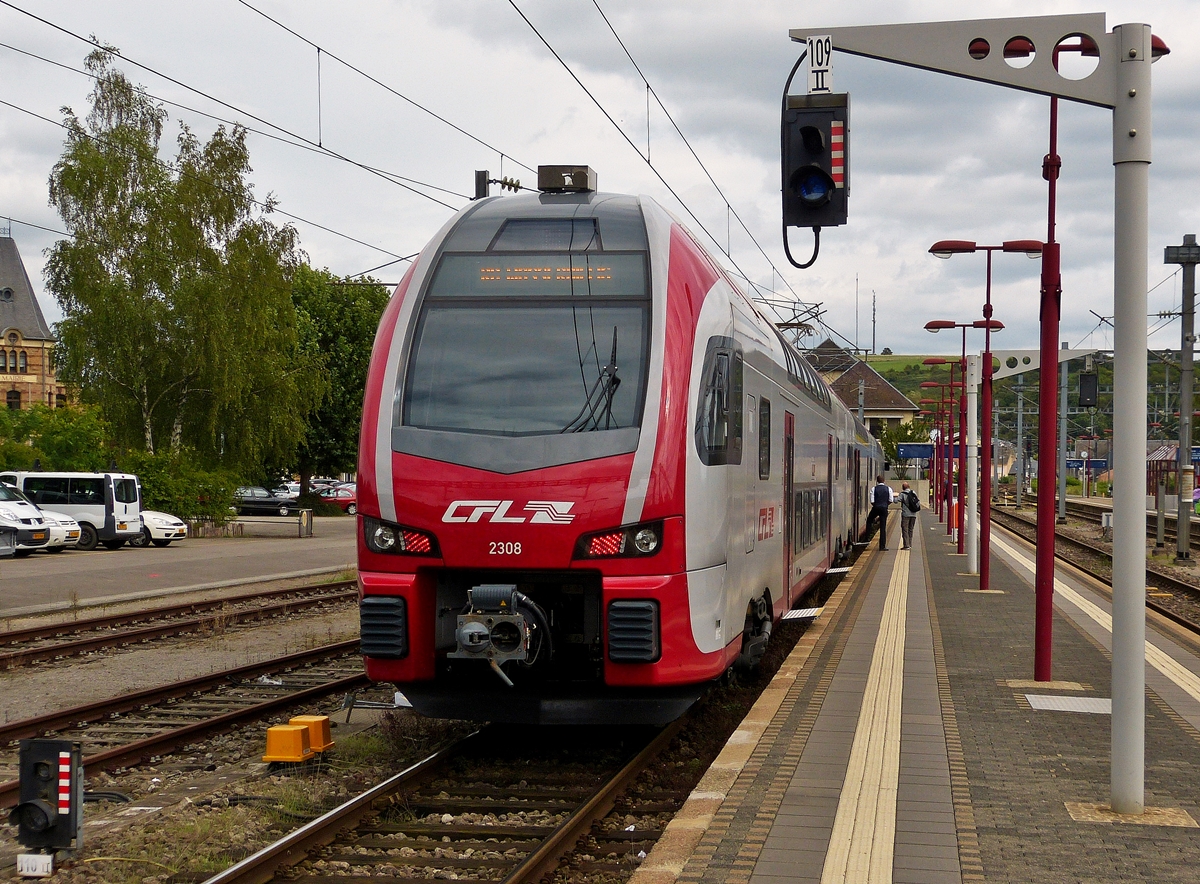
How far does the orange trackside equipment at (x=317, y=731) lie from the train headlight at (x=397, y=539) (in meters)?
1.34

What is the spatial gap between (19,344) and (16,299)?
371 cm

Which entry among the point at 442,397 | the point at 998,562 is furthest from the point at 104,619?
the point at 998,562

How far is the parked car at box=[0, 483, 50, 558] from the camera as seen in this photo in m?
28.3

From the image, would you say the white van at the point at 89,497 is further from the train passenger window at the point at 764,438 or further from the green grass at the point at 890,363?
the green grass at the point at 890,363

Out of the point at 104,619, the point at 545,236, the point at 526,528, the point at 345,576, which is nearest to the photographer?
the point at 526,528

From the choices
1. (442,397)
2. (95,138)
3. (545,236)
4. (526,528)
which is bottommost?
(526,528)

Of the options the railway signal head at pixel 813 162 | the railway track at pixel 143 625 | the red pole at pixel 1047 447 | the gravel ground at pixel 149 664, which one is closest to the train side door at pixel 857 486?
the railway track at pixel 143 625

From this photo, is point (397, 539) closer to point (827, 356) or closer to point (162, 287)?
point (162, 287)

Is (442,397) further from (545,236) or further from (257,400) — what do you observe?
(257,400)

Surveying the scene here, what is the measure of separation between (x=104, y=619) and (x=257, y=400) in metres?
27.0

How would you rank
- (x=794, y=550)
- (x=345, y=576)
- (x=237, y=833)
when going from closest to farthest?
(x=237, y=833) < (x=794, y=550) < (x=345, y=576)

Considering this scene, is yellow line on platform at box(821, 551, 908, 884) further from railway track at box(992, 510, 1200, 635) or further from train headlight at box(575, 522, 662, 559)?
railway track at box(992, 510, 1200, 635)

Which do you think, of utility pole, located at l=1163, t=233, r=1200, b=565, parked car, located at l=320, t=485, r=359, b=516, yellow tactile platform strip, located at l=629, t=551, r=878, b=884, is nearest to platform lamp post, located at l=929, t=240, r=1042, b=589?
utility pole, located at l=1163, t=233, r=1200, b=565

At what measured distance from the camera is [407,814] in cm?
716
